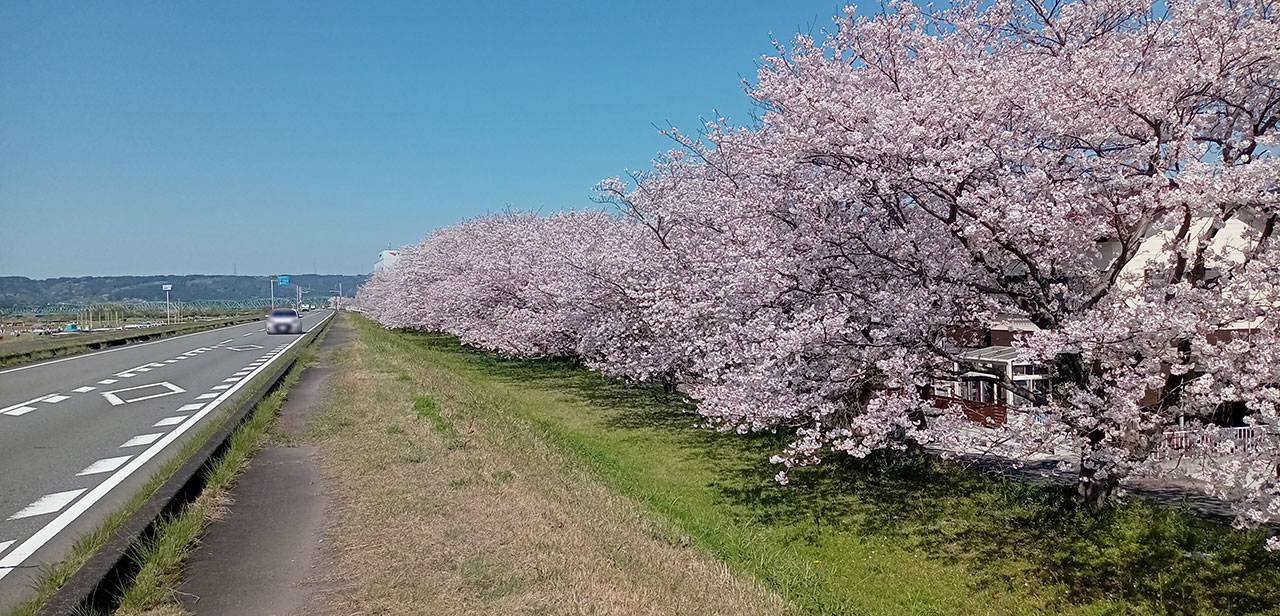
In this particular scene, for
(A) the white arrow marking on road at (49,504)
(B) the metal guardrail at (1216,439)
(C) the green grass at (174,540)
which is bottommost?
(A) the white arrow marking on road at (49,504)

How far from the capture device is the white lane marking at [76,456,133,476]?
743 centimetres

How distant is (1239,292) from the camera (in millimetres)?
5598

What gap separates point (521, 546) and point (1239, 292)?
5.56m

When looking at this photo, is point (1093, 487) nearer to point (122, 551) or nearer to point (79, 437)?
point (122, 551)

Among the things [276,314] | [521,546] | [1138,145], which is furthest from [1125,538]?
[276,314]

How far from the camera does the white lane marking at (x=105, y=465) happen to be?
7.43 metres

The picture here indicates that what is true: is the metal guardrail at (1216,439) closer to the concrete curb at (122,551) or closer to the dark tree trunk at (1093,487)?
the dark tree trunk at (1093,487)

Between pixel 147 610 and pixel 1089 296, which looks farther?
pixel 1089 296

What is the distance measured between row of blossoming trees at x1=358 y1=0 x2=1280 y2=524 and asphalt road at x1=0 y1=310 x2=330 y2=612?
6.17 m

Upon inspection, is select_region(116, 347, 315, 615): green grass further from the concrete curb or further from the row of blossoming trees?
the row of blossoming trees

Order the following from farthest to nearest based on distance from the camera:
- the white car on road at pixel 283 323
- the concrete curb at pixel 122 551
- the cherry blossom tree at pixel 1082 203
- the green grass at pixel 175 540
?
the white car on road at pixel 283 323 < the cherry blossom tree at pixel 1082 203 < the green grass at pixel 175 540 < the concrete curb at pixel 122 551

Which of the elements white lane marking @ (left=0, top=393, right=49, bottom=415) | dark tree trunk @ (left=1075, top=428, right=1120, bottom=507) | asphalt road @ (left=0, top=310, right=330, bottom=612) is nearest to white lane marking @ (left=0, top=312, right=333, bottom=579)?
asphalt road @ (left=0, top=310, right=330, bottom=612)

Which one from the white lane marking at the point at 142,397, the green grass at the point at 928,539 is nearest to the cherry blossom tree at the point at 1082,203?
the green grass at the point at 928,539

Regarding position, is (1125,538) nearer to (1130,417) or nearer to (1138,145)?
(1130,417)
